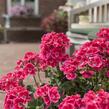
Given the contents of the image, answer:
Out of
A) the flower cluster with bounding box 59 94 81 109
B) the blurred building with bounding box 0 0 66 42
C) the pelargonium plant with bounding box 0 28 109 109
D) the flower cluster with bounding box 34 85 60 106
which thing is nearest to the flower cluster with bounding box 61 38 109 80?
the pelargonium plant with bounding box 0 28 109 109

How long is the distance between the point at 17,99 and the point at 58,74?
0.48 meters

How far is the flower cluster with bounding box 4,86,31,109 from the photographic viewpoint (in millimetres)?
2359

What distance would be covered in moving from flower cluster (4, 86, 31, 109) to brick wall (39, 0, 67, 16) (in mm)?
16687

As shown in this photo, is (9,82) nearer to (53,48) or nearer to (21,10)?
(53,48)

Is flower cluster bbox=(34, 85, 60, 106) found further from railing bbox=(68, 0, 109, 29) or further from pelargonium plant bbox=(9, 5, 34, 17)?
pelargonium plant bbox=(9, 5, 34, 17)

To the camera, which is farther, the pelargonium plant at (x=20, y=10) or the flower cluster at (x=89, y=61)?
the pelargonium plant at (x=20, y=10)

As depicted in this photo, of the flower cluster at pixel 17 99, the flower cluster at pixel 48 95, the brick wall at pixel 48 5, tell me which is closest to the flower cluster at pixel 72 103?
the flower cluster at pixel 48 95

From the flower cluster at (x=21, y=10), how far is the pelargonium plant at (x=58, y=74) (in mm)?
15560

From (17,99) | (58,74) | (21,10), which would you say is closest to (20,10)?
(21,10)

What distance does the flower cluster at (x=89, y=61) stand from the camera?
2518mm

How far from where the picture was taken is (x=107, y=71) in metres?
2.61

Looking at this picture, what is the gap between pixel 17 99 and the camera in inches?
93.2

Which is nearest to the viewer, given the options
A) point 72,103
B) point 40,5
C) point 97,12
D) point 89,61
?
point 72,103

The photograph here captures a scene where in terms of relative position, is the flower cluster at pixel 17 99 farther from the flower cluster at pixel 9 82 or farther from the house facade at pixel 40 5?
the house facade at pixel 40 5
